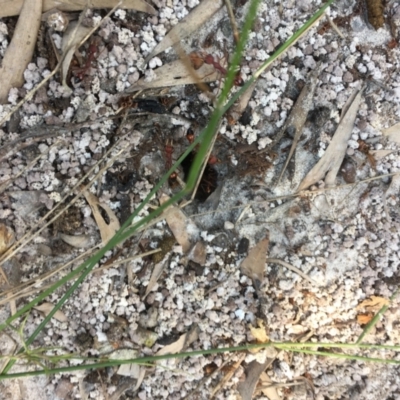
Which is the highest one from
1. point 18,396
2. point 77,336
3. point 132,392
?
point 77,336

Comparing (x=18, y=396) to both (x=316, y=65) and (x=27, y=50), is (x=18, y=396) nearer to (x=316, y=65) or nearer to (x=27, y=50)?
(x=27, y=50)

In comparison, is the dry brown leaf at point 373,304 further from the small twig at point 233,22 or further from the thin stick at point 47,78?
the thin stick at point 47,78

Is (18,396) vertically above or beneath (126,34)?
beneath

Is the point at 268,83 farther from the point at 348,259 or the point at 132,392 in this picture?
the point at 132,392

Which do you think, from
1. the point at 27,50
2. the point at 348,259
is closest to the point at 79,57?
the point at 27,50

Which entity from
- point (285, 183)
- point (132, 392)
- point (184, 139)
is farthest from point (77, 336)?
point (285, 183)
